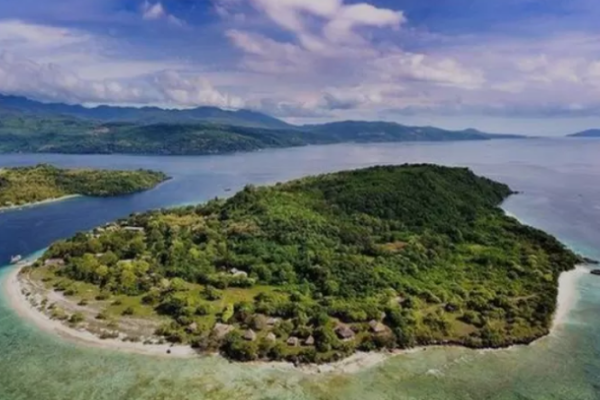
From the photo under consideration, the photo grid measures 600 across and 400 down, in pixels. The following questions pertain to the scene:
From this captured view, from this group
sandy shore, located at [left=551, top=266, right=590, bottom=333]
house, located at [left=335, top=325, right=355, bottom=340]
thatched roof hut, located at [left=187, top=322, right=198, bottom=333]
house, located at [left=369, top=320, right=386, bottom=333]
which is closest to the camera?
house, located at [left=335, top=325, right=355, bottom=340]

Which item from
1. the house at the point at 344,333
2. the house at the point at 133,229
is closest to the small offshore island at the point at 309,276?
the house at the point at 133,229

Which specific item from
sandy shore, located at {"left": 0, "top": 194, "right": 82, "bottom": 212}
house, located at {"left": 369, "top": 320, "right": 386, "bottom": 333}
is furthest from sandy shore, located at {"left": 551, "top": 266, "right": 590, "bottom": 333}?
A: sandy shore, located at {"left": 0, "top": 194, "right": 82, "bottom": 212}

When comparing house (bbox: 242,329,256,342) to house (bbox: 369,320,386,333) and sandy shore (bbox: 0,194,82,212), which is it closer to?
house (bbox: 369,320,386,333)

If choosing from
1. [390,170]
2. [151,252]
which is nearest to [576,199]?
[390,170]

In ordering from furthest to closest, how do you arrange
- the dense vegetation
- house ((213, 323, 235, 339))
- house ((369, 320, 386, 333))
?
the dense vegetation
house ((369, 320, 386, 333))
house ((213, 323, 235, 339))

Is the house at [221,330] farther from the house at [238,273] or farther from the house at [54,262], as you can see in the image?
the house at [54,262]

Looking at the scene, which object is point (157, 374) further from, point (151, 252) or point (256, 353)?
point (151, 252)

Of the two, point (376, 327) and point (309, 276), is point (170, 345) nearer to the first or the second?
point (376, 327)
